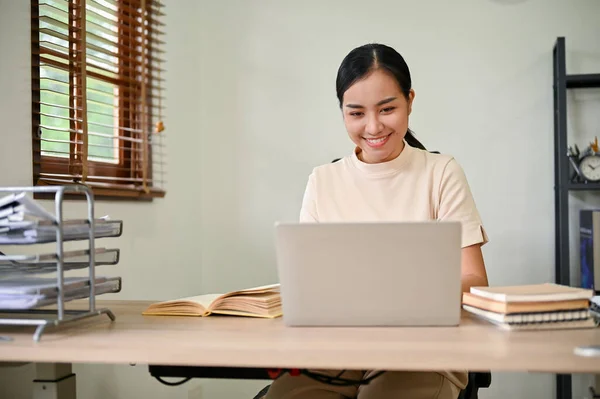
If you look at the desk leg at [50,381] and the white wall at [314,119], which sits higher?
the white wall at [314,119]

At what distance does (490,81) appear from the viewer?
128 inches

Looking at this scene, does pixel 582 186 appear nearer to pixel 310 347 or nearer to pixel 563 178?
pixel 563 178

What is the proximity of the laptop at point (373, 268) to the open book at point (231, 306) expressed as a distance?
0.22 m

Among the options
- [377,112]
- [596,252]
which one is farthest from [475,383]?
[596,252]

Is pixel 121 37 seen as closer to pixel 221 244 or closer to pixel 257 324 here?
pixel 221 244

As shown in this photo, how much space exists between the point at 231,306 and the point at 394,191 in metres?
0.62

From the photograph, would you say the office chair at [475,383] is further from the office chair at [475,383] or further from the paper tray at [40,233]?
the paper tray at [40,233]

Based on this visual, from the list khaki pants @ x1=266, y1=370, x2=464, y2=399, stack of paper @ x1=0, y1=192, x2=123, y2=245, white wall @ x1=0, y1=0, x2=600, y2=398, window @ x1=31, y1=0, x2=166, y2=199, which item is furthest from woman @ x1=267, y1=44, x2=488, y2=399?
white wall @ x1=0, y1=0, x2=600, y2=398

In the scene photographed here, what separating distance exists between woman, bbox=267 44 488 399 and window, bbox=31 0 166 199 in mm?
953

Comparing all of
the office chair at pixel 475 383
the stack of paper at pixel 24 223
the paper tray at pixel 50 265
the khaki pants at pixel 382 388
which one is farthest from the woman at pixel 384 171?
the stack of paper at pixel 24 223

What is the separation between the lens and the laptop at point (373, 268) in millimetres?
1165

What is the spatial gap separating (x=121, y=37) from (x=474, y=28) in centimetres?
163

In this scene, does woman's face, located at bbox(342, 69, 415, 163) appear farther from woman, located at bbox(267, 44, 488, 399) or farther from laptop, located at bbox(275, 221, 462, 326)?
laptop, located at bbox(275, 221, 462, 326)

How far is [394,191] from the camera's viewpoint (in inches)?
73.5
